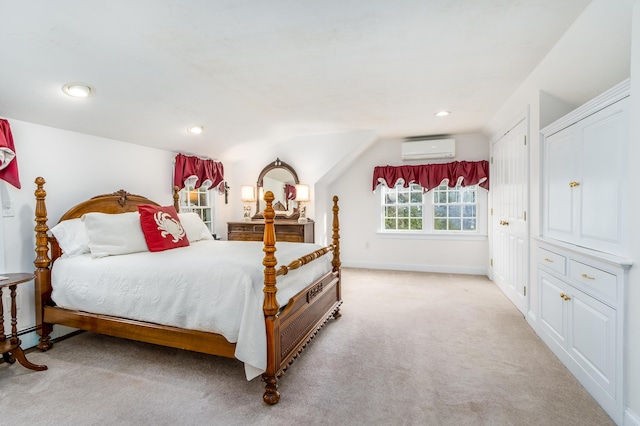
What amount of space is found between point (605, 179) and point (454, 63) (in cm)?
134

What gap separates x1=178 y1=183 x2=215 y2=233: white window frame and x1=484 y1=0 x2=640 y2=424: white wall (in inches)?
166

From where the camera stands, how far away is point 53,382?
2.12 m

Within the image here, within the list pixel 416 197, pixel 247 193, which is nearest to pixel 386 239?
pixel 416 197

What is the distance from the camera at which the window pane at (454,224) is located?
16.8ft

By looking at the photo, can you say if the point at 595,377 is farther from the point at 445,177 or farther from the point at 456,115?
the point at 445,177

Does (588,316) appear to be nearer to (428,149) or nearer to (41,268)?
(428,149)

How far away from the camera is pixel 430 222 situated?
522 centimetres

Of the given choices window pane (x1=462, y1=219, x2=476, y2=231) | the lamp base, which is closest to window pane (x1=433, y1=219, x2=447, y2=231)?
window pane (x1=462, y1=219, x2=476, y2=231)

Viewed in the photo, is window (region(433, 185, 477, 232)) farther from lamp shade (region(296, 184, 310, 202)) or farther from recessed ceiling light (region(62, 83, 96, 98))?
recessed ceiling light (region(62, 83, 96, 98))

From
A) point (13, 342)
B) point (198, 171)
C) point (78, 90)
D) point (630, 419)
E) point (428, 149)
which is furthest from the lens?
point (428, 149)

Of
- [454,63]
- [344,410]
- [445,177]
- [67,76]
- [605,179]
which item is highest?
[454,63]

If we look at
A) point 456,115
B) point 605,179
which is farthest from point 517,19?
point 456,115

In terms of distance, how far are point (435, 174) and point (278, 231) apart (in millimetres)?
2684

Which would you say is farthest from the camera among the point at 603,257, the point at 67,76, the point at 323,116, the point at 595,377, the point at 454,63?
the point at 323,116
